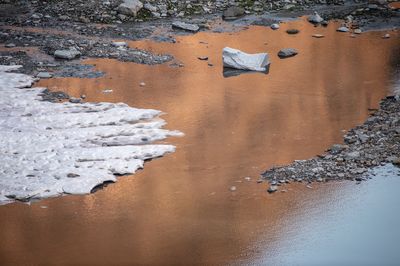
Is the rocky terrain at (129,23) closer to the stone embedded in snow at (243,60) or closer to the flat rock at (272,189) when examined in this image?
the stone embedded in snow at (243,60)

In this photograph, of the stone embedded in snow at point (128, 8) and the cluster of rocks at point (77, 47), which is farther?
the stone embedded in snow at point (128, 8)

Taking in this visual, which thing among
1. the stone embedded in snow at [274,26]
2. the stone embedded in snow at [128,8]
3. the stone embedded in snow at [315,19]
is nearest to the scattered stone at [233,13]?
the stone embedded in snow at [274,26]

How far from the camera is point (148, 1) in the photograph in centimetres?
1473

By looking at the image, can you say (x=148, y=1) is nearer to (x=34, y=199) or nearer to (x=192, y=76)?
(x=192, y=76)

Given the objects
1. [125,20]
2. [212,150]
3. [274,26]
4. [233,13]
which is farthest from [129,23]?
[212,150]

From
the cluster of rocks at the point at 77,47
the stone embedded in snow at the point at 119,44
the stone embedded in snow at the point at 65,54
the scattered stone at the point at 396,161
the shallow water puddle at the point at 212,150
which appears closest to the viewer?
the shallow water puddle at the point at 212,150

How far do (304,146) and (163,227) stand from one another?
264 cm

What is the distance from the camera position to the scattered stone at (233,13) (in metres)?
14.5

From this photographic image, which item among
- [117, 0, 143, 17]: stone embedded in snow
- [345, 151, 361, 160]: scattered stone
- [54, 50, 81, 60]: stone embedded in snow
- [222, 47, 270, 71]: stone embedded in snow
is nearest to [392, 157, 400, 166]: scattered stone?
[345, 151, 361, 160]: scattered stone

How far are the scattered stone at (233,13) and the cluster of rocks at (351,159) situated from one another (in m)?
Answer: 6.62

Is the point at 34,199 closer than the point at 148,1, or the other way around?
the point at 34,199

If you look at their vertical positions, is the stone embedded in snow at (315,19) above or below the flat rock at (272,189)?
below

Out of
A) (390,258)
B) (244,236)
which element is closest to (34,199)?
(244,236)

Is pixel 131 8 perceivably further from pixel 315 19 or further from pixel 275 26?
pixel 315 19
